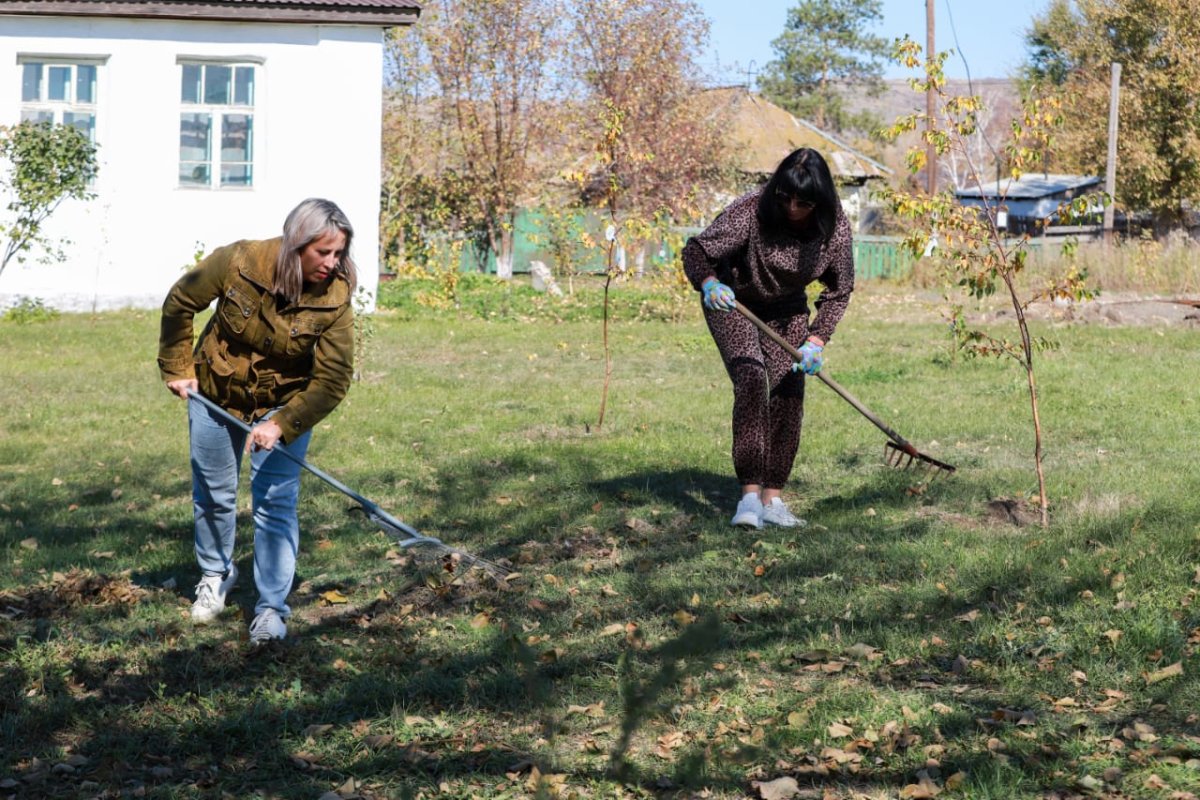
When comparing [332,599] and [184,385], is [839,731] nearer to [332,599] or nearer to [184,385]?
[332,599]

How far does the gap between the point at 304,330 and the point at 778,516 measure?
9.31 feet

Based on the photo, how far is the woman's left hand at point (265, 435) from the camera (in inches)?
196

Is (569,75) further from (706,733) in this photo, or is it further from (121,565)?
(706,733)

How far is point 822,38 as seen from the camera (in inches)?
2980

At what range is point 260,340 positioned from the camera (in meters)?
5.09

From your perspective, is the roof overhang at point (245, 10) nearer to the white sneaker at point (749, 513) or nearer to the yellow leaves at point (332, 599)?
the white sneaker at point (749, 513)

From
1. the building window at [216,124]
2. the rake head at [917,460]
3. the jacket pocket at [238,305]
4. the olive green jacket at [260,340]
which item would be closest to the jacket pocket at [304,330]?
the olive green jacket at [260,340]

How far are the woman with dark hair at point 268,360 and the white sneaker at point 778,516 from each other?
2.53 m

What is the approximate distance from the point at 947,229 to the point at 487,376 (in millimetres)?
6870

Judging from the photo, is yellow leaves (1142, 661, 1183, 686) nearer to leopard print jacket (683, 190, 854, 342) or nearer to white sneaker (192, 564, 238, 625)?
leopard print jacket (683, 190, 854, 342)

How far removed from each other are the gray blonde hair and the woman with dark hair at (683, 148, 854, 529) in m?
2.26

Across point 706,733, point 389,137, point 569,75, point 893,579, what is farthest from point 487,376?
point 569,75

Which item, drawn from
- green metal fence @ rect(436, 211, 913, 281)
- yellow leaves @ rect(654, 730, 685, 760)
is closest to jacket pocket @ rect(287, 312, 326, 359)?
yellow leaves @ rect(654, 730, 685, 760)

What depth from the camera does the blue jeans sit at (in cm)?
524
